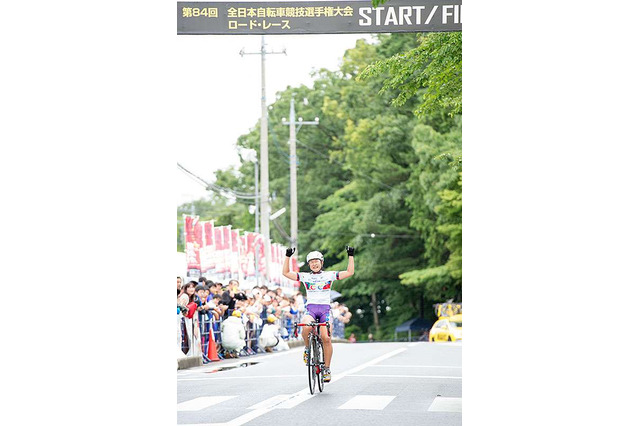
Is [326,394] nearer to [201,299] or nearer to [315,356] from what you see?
[315,356]

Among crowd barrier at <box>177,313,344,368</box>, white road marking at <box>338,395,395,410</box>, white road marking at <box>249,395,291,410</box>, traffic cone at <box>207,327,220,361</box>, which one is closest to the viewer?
white road marking at <box>338,395,395,410</box>

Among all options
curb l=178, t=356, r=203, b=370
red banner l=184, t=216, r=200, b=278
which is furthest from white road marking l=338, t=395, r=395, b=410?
red banner l=184, t=216, r=200, b=278

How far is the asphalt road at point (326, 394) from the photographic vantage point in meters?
10.8

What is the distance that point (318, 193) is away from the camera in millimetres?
60562

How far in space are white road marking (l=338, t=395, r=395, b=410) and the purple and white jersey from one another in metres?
1.26

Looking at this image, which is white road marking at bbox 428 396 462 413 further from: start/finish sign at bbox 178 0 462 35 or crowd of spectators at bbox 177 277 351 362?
crowd of spectators at bbox 177 277 351 362

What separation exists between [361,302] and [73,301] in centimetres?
5054

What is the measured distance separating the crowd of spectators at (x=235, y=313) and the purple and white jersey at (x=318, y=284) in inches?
237

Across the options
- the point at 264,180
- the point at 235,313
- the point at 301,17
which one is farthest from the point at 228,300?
the point at 264,180

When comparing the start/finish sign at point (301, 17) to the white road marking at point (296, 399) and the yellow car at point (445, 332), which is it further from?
the yellow car at point (445, 332)

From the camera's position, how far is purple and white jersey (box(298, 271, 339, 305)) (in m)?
13.4
